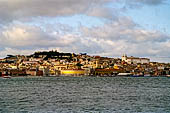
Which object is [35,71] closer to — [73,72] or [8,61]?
[73,72]

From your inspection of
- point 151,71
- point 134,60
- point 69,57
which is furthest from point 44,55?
point 151,71

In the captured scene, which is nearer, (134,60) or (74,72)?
(74,72)

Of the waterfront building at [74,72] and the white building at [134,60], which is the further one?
the white building at [134,60]

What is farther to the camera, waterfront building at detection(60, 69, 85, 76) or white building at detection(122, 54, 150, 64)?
white building at detection(122, 54, 150, 64)

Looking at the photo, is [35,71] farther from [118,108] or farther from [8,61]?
[118,108]

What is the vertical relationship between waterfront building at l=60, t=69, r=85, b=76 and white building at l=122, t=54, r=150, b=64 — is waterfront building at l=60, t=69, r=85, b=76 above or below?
below

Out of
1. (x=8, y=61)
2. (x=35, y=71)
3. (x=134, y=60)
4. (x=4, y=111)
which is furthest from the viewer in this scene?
(x=134, y=60)

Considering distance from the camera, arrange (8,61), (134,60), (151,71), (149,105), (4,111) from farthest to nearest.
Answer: (134,60) → (8,61) → (151,71) → (149,105) → (4,111)

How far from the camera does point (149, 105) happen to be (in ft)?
73.8

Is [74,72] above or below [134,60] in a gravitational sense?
below

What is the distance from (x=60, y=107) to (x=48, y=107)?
0.68 meters

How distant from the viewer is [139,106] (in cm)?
2192

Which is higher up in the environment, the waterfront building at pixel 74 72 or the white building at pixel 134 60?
the white building at pixel 134 60

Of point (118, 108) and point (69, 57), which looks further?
point (69, 57)
